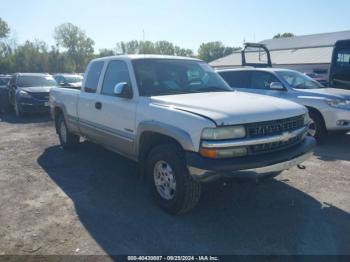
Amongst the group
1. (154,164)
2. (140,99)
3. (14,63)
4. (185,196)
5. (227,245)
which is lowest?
(227,245)

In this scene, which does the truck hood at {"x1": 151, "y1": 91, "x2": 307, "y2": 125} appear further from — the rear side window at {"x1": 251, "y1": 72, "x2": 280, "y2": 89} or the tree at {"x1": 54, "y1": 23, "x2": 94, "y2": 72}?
the tree at {"x1": 54, "y1": 23, "x2": 94, "y2": 72}

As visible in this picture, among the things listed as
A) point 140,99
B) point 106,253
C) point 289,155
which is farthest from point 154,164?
point 289,155

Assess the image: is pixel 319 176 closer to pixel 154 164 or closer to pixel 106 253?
pixel 154 164

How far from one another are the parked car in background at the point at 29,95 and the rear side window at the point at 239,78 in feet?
23.4

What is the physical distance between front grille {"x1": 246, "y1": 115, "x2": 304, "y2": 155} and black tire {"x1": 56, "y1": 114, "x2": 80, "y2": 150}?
4455 millimetres

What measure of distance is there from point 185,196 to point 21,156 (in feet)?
15.1

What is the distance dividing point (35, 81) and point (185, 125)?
1174 cm

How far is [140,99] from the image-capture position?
4.30 meters

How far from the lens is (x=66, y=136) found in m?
6.97

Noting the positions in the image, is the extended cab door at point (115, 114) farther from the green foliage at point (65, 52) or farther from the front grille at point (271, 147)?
the green foliage at point (65, 52)

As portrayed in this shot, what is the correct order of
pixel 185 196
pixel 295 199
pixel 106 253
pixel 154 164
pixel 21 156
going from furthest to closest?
1. pixel 21 156
2. pixel 295 199
3. pixel 154 164
4. pixel 185 196
5. pixel 106 253

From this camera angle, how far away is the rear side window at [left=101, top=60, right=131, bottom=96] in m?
4.79

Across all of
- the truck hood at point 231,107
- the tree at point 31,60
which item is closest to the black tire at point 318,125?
the truck hood at point 231,107

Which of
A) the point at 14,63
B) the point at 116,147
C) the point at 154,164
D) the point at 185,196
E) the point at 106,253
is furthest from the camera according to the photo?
the point at 14,63
